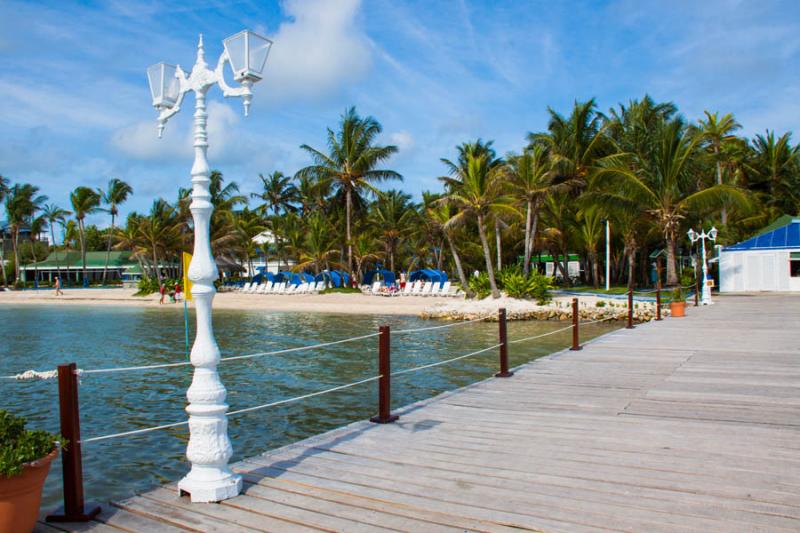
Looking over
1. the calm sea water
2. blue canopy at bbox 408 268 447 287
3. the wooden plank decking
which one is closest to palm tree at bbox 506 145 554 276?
the calm sea water

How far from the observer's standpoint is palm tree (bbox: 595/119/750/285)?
25.3 meters

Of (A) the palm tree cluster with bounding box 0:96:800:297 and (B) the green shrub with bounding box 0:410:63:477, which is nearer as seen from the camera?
(B) the green shrub with bounding box 0:410:63:477

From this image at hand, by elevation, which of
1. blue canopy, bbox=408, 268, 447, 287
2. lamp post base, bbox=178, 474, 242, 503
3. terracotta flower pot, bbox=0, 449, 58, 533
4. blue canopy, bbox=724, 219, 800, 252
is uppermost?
blue canopy, bbox=724, 219, 800, 252

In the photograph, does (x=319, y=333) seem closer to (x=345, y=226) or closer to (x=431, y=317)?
(x=431, y=317)

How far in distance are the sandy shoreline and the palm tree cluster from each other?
3.23m

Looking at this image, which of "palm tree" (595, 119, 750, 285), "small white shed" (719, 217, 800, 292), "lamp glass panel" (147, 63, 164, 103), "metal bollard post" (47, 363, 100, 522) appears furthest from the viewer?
"small white shed" (719, 217, 800, 292)

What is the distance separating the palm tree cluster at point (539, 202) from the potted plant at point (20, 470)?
2318 cm

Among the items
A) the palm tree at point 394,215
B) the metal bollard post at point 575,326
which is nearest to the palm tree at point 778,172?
the palm tree at point 394,215

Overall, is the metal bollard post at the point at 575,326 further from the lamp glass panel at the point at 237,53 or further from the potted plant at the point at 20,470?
the potted plant at the point at 20,470

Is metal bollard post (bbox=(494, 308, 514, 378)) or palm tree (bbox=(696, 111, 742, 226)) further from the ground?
palm tree (bbox=(696, 111, 742, 226))

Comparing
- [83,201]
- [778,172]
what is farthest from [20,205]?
[778,172]

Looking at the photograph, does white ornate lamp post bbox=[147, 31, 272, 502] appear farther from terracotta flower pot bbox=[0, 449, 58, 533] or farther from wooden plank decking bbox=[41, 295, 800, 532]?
terracotta flower pot bbox=[0, 449, 58, 533]

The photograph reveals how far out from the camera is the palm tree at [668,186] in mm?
25297

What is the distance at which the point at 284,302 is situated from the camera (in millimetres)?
34719
